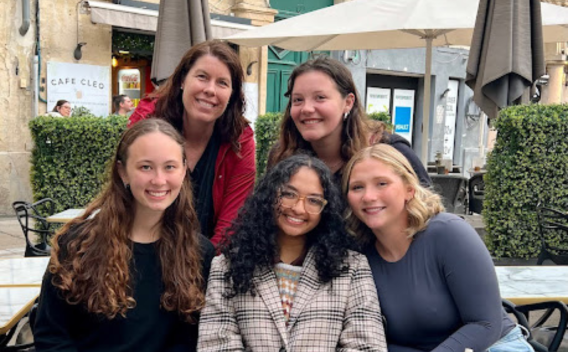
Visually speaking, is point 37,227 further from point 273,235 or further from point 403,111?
point 403,111

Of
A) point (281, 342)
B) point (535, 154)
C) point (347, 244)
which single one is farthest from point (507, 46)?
point (281, 342)

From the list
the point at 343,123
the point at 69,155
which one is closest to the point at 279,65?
the point at 69,155

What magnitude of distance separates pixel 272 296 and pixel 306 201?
1.28ft

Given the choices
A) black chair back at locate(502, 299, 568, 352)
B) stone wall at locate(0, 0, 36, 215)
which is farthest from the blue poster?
black chair back at locate(502, 299, 568, 352)

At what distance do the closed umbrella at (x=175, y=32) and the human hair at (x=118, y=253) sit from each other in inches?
98.8

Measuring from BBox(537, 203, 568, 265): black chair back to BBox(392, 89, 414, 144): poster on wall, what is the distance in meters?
11.5

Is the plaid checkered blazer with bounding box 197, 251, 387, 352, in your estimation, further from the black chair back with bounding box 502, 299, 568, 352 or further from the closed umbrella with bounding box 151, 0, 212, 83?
the closed umbrella with bounding box 151, 0, 212, 83

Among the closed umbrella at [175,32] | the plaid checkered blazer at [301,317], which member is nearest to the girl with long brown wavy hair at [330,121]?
the plaid checkered blazer at [301,317]

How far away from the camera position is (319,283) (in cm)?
224

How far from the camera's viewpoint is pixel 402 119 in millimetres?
17000

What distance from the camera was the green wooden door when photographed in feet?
43.7

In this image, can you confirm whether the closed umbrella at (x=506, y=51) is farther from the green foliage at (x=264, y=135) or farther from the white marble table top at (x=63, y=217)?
the white marble table top at (x=63, y=217)

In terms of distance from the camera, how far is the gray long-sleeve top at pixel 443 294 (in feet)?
7.02

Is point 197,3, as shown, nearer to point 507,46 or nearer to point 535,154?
point 507,46
